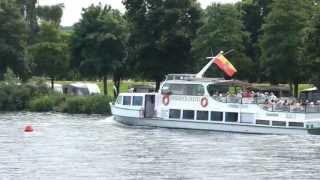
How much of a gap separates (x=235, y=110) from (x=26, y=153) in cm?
2351

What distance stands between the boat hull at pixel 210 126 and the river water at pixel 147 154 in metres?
1.31

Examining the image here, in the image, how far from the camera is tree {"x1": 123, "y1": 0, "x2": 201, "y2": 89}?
373 feet

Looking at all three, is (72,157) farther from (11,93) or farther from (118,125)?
(11,93)

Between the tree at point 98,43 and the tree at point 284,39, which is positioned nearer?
the tree at point 284,39

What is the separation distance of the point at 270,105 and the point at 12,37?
2373 inches

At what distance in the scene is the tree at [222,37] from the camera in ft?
359

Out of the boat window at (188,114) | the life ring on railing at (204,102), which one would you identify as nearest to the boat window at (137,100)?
the boat window at (188,114)

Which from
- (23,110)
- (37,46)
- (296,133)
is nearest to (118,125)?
(296,133)

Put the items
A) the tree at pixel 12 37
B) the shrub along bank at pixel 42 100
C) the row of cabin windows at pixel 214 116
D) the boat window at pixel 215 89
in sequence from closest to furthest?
the row of cabin windows at pixel 214 116
the boat window at pixel 215 89
the shrub along bank at pixel 42 100
the tree at pixel 12 37

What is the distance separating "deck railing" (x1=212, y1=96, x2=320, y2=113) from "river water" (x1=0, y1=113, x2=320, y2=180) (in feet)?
9.54

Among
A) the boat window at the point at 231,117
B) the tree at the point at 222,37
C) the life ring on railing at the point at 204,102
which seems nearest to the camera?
the boat window at the point at 231,117

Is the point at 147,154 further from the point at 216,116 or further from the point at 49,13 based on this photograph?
the point at 49,13

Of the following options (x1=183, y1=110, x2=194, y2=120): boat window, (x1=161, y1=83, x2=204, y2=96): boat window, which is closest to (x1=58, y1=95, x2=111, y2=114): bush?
(x1=161, y1=83, x2=204, y2=96): boat window

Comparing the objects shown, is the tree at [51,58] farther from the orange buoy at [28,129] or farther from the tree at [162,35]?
the orange buoy at [28,129]
